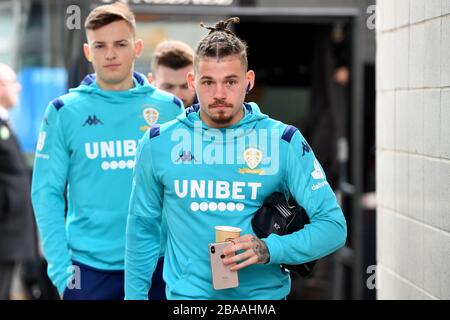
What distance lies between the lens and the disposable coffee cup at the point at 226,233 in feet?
10.8

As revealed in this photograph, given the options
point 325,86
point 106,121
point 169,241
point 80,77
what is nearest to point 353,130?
point 325,86

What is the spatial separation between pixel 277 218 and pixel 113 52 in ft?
3.47

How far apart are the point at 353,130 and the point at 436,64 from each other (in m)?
3.08

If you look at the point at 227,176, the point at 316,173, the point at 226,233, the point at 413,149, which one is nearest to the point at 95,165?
the point at 227,176

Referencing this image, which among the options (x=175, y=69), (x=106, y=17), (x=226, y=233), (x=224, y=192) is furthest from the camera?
(x=175, y=69)

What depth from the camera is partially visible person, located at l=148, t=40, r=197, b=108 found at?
4.34 meters

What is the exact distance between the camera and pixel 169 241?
11.6 ft

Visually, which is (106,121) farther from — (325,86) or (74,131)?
(325,86)

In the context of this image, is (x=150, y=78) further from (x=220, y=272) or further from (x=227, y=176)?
(x=220, y=272)

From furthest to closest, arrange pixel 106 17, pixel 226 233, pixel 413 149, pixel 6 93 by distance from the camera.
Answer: pixel 6 93 → pixel 413 149 → pixel 106 17 → pixel 226 233

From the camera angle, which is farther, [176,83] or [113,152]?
[176,83]

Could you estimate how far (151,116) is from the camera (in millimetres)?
4074

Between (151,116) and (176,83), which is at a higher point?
(176,83)

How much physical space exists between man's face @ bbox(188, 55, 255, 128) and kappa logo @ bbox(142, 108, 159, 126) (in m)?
0.67
